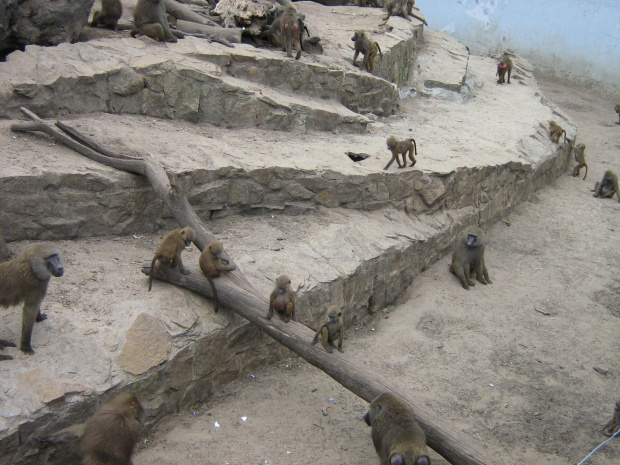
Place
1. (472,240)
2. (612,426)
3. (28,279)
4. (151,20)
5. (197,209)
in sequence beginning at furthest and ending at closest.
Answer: (151,20) → (472,240) → (197,209) → (612,426) → (28,279)

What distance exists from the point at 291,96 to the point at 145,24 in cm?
278

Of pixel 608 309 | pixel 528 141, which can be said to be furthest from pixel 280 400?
pixel 528 141

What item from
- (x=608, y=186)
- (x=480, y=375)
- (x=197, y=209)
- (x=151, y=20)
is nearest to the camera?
(x=480, y=375)

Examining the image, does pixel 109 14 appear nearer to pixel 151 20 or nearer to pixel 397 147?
pixel 151 20

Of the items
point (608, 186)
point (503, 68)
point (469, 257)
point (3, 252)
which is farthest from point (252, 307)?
point (503, 68)

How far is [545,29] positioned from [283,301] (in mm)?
20086

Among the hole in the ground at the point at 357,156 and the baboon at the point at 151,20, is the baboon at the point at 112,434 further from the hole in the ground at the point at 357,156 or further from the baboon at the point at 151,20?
the baboon at the point at 151,20

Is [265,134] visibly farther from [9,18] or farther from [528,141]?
[528,141]

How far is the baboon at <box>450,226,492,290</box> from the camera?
9.52 m

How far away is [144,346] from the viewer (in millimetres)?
5891

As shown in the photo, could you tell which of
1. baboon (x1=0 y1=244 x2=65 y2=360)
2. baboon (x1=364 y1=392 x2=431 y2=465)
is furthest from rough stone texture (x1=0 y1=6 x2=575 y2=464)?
baboon (x1=364 y1=392 x2=431 y2=465)

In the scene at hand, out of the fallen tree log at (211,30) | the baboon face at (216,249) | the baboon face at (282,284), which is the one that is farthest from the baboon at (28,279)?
the fallen tree log at (211,30)

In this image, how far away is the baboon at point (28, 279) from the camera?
5.27 meters

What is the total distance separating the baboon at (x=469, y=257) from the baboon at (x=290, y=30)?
460 cm
